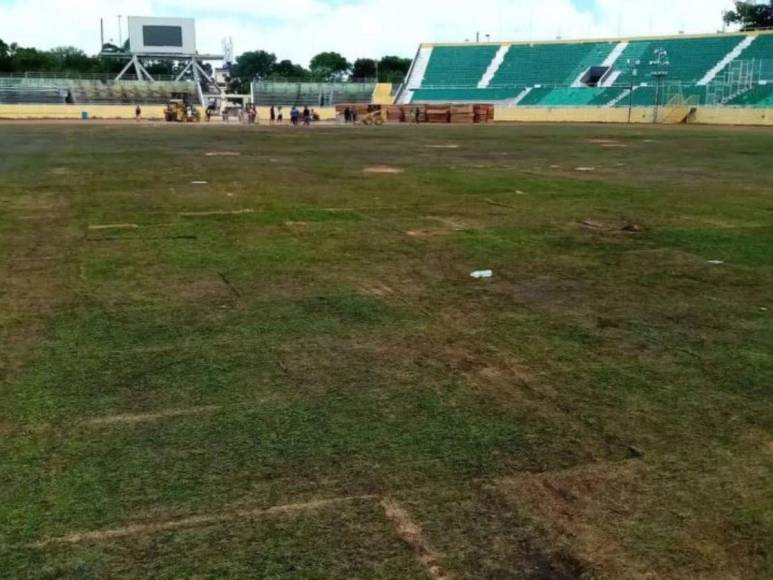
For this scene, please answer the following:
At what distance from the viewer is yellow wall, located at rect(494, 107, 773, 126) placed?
173 feet

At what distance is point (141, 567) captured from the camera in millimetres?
2656

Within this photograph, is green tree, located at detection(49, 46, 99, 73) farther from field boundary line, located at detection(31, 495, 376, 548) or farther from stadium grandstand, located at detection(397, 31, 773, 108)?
field boundary line, located at detection(31, 495, 376, 548)

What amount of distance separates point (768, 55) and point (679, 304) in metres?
62.3

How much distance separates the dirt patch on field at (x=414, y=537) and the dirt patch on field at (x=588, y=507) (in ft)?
1.39

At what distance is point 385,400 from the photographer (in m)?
4.15

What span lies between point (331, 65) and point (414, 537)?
14408cm

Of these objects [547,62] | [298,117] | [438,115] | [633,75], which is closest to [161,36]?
[298,117]

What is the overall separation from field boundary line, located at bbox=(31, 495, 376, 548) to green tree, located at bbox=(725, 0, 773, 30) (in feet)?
319

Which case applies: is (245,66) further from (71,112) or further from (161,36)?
(71,112)

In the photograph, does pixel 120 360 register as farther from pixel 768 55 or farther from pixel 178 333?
pixel 768 55

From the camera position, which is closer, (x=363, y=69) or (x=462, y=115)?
(x=462, y=115)

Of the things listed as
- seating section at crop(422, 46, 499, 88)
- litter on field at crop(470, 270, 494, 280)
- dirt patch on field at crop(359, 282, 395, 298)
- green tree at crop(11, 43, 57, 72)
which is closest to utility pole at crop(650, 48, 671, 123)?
seating section at crop(422, 46, 499, 88)

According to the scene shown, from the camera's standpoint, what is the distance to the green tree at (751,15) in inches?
3452

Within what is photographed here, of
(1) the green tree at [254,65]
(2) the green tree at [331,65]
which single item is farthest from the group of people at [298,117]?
(1) the green tree at [254,65]
